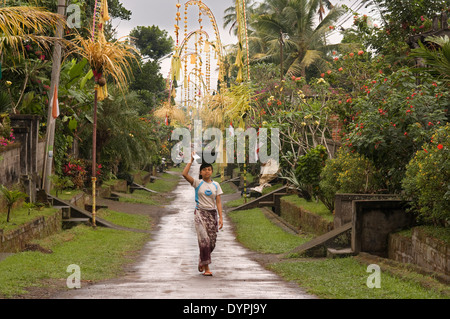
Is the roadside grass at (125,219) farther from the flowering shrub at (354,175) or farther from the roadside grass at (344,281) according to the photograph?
the roadside grass at (344,281)

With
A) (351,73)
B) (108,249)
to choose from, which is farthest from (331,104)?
(108,249)

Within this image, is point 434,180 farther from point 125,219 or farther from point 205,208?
point 125,219

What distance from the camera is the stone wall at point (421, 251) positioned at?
10.6 meters

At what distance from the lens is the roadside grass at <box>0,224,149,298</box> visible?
9.92 m

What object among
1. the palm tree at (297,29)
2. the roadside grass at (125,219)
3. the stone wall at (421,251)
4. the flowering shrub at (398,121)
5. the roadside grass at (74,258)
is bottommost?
the roadside grass at (125,219)

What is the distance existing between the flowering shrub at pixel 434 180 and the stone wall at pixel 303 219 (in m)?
5.17

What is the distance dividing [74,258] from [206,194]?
3943 mm

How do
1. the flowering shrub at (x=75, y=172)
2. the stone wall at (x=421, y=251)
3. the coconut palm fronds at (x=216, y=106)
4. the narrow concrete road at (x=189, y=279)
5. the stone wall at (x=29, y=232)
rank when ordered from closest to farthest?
the narrow concrete road at (x=189, y=279) < the stone wall at (x=421, y=251) < the stone wall at (x=29, y=232) < the flowering shrub at (x=75, y=172) < the coconut palm fronds at (x=216, y=106)

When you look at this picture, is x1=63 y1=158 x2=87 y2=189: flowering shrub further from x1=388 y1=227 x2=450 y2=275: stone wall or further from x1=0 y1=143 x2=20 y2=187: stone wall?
x1=388 y1=227 x2=450 y2=275: stone wall

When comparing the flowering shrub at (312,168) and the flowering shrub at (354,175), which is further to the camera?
the flowering shrub at (312,168)

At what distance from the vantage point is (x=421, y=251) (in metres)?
11.6

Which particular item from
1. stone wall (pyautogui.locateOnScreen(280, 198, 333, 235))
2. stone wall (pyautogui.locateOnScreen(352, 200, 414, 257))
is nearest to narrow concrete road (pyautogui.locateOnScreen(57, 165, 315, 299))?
stone wall (pyautogui.locateOnScreen(352, 200, 414, 257))

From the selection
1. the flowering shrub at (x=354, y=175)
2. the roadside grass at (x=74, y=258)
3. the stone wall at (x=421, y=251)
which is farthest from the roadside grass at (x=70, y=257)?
the flowering shrub at (x=354, y=175)
